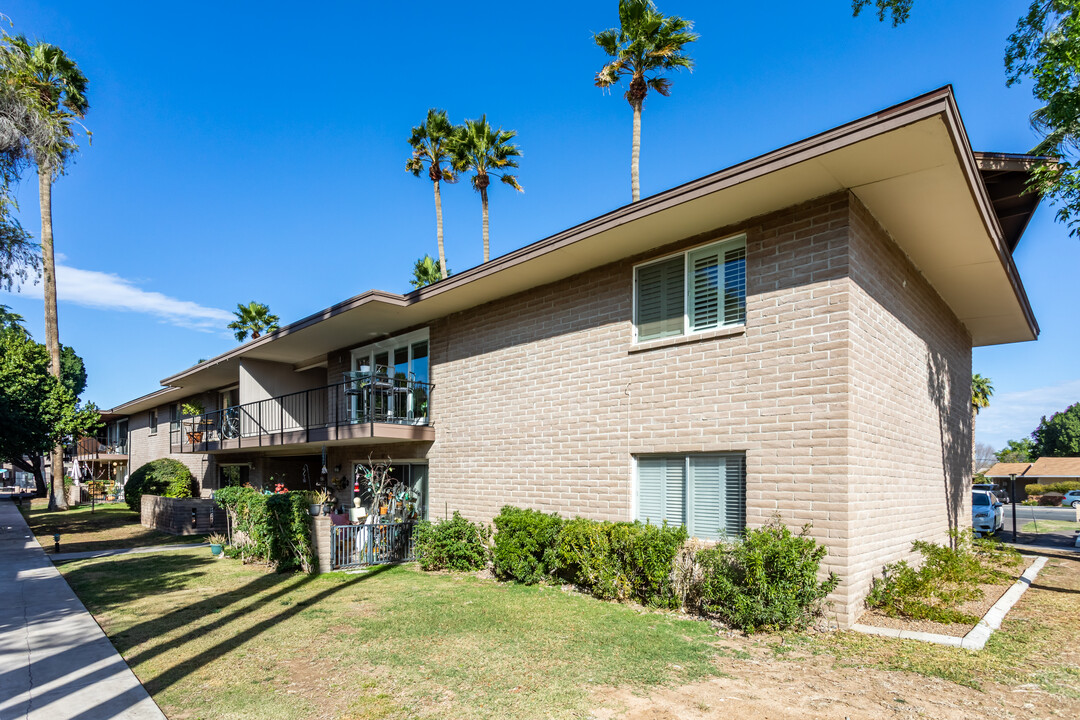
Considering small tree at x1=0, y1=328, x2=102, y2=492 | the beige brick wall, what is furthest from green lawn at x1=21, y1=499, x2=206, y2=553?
the beige brick wall

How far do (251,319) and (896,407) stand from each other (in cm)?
3794

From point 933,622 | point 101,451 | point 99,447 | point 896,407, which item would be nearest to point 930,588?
point 933,622

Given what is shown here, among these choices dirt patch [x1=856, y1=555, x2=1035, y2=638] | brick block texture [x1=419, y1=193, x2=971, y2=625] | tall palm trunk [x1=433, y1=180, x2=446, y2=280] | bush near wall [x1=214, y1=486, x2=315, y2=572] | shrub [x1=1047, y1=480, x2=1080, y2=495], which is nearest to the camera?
dirt patch [x1=856, y1=555, x2=1035, y2=638]

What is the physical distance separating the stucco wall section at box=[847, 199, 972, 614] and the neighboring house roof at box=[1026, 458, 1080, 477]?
43262 mm

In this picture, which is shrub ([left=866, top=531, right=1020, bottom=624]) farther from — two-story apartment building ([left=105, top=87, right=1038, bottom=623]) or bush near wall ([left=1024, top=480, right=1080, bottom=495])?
bush near wall ([left=1024, top=480, right=1080, bottom=495])

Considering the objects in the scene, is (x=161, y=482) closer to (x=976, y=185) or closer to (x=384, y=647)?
(x=384, y=647)

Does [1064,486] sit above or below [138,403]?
below

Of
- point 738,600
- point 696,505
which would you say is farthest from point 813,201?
point 738,600

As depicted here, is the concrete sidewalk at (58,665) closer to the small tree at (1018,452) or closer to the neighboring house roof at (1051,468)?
the neighboring house roof at (1051,468)

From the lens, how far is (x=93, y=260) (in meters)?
21.1

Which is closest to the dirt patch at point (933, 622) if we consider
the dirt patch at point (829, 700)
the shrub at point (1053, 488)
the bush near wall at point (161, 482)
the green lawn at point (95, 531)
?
the dirt patch at point (829, 700)

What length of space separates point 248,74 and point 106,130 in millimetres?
4536

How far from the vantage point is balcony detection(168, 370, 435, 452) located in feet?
45.3

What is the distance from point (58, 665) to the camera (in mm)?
6328
